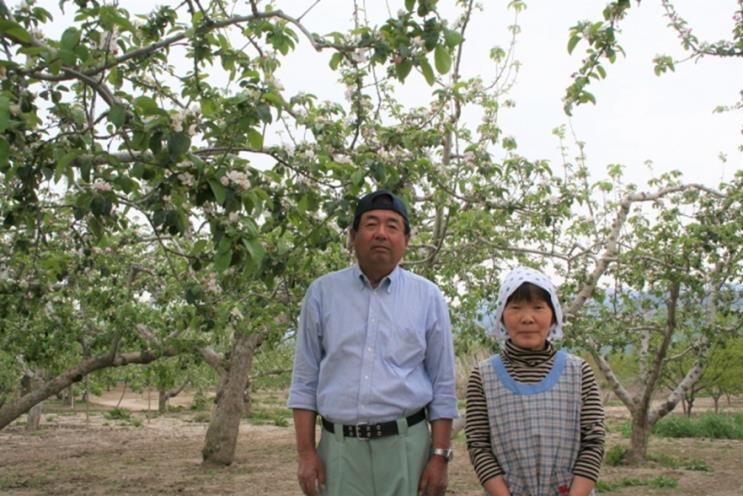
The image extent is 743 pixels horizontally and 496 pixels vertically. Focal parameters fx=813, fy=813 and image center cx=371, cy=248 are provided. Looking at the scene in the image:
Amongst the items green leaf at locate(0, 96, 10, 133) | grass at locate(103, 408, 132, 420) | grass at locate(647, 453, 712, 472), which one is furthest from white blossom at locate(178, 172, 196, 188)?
grass at locate(103, 408, 132, 420)

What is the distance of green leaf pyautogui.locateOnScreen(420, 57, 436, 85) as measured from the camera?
3.30 m

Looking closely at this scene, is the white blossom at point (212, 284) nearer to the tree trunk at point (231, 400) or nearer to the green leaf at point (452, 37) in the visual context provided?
the green leaf at point (452, 37)

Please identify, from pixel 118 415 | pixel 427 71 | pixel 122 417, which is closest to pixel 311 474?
pixel 427 71

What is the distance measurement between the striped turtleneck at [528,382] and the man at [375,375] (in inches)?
10.6

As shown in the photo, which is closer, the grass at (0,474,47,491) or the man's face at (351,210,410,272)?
the man's face at (351,210,410,272)

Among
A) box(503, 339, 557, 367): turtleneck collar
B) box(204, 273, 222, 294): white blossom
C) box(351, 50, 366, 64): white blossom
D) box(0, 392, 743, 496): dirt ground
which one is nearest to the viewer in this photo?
box(503, 339, 557, 367): turtleneck collar

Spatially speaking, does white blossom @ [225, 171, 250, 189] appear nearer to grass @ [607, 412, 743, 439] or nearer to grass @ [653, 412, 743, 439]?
grass @ [607, 412, 743, 439]

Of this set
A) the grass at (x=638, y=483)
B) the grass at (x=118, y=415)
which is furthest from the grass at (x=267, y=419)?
the grass at (x=638, y=483)

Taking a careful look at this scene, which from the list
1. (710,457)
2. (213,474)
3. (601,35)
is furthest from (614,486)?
(601,35)

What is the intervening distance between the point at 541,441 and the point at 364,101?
10.1 ft

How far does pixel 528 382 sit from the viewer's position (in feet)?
8.38

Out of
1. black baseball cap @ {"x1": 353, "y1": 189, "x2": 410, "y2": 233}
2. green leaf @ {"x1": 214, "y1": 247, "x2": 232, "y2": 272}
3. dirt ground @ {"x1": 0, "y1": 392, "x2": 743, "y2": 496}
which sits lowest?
dirt ground @ {"x1": 0, "y1": 392, "x2": 743, "y2": 496}

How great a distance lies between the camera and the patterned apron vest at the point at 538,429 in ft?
8.14

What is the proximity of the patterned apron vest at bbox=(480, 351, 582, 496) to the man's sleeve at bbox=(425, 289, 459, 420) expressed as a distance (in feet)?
1.14
